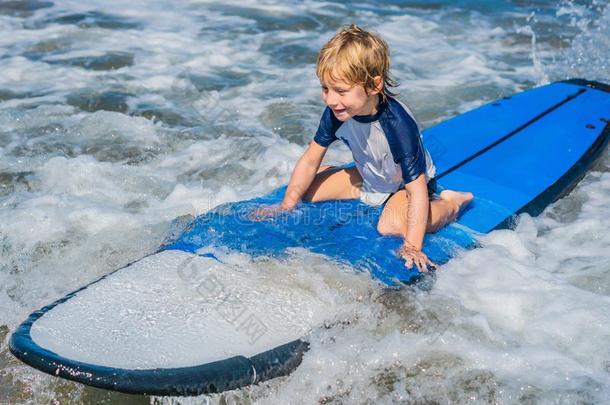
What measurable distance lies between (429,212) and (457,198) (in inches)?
12.0

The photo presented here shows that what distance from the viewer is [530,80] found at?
22.0ft

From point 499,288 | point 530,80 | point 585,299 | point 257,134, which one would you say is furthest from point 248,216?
point 530,80

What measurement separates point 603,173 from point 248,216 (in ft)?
8.65

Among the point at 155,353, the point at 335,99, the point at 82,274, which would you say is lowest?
the point at 82,274

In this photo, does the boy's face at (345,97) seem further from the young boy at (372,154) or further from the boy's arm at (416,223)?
the boy's arm at (416,223)

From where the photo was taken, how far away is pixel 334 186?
11.8ft

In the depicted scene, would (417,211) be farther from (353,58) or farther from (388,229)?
(353,58)

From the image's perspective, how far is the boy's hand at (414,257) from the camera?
310 centimetres

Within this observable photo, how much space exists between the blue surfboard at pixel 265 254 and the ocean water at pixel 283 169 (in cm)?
11

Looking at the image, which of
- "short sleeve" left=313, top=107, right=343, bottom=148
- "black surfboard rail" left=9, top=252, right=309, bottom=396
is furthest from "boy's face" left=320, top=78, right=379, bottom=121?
"black surfboard rail" left=9, top=252, right=309, bottom=396

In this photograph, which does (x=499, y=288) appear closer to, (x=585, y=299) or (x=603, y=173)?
(x=585, y=299)

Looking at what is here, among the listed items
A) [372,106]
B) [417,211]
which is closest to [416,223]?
[417,211]

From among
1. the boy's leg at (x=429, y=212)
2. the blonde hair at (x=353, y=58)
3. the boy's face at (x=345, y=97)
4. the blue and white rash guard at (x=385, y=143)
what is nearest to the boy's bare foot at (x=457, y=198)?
the boy's leg at (x=429, y=212)

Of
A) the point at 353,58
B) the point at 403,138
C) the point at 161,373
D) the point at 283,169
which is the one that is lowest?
the point at 283,169
